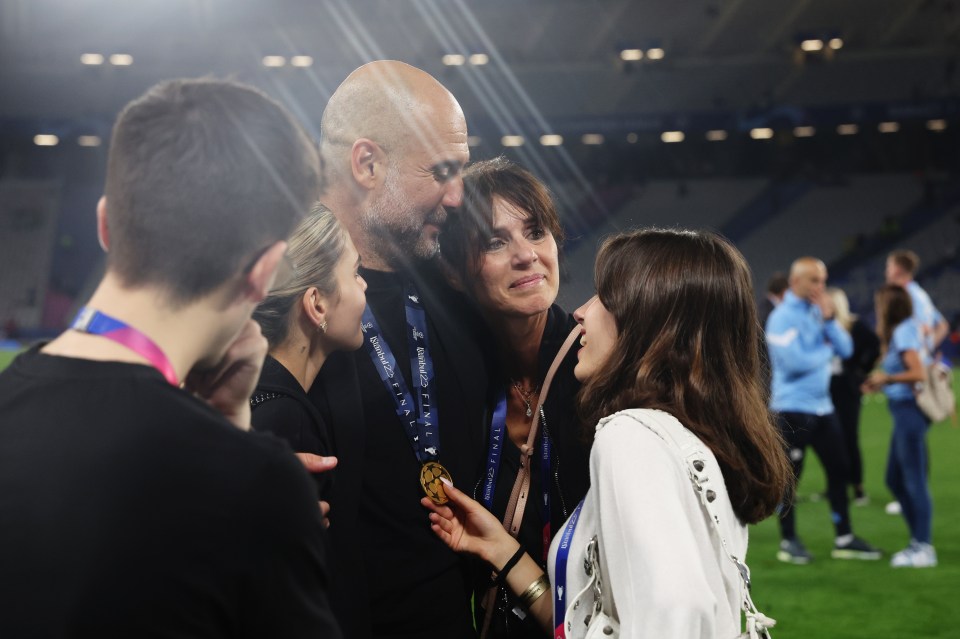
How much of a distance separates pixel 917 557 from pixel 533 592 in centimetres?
509

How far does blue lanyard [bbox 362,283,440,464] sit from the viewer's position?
219 centimetres

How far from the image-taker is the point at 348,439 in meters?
2.05

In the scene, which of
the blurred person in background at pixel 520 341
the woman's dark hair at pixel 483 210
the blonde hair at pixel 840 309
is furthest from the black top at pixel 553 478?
the blonde hair at pixel 840 309

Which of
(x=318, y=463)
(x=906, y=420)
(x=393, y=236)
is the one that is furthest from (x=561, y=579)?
(x=906, y=420)

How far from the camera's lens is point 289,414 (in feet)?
6.34

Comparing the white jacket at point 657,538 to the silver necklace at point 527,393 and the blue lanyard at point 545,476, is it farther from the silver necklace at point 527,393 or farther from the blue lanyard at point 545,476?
the silver necklace at point 527,393

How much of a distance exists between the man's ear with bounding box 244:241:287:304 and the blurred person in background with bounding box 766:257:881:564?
592cm

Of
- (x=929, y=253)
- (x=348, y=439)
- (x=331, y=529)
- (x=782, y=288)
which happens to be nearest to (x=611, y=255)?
(x=348, y=439)

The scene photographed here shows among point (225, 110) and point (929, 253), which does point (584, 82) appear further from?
point (225, 110)

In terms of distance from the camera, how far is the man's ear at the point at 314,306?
200 centimetres

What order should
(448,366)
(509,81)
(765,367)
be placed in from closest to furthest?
(448,366) → (765,367) → (509,81)

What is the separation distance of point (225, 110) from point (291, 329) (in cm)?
92

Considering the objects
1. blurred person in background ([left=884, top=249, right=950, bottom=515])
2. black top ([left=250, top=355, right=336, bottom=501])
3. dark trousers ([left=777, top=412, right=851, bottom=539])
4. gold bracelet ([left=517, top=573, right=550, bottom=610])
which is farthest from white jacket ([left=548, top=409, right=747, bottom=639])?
blurred person in background ([left=884, top=249, right=950, bottom=515])

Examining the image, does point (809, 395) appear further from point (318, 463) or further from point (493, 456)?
point (318, 463)
